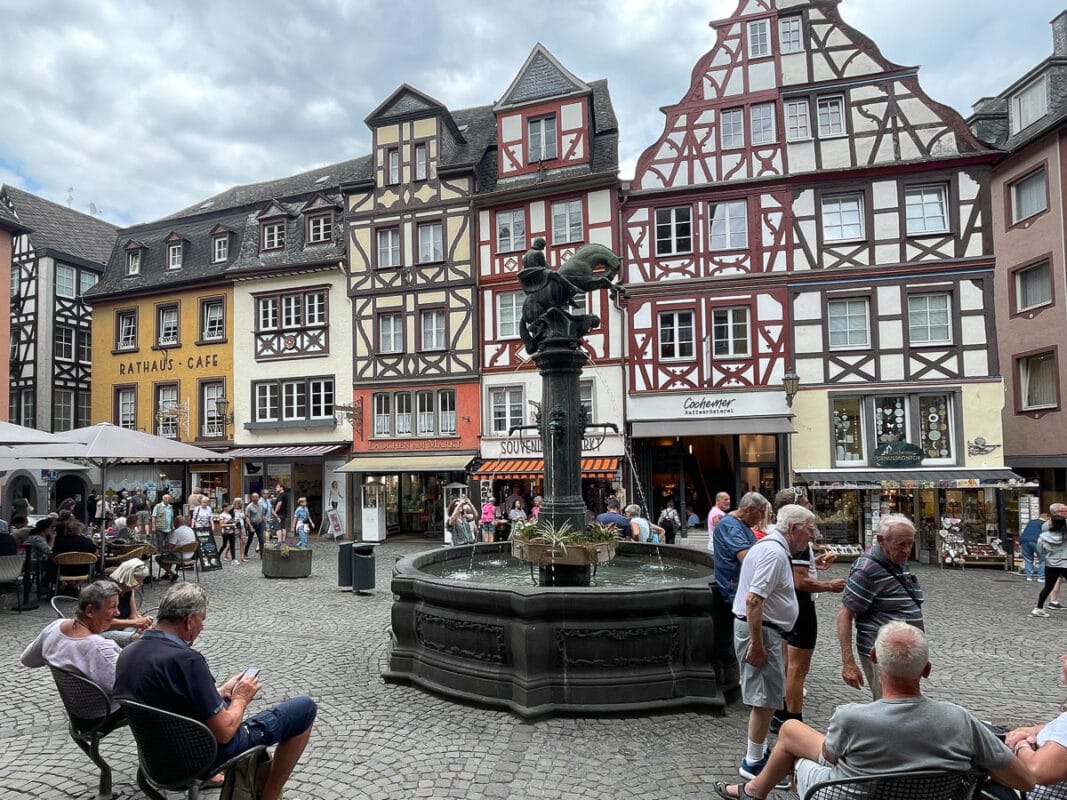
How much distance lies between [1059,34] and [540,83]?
1775 centimetres

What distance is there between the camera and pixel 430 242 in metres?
23.2

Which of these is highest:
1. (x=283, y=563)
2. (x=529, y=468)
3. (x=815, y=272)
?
(x=815, y=272)

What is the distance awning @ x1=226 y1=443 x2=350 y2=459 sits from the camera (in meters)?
23.2

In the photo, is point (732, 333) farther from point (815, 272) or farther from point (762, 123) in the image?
point (762, 123)

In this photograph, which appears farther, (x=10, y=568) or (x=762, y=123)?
(x=762, y=123)

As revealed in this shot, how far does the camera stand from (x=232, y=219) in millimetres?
27484

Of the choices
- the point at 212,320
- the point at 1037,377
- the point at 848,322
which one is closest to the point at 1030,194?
the point at 1037,377

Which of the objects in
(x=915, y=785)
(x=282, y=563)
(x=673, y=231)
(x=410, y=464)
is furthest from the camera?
(x=410, y=464)

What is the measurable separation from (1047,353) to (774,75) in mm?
11824

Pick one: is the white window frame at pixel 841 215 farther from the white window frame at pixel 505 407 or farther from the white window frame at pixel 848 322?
the white window frame at pixel 505 407

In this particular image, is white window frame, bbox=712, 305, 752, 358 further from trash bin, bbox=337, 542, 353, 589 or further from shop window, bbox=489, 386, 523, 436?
trash bin, bbox=337, 542, 353, 589

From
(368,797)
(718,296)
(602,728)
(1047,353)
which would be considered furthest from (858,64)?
(368,797)

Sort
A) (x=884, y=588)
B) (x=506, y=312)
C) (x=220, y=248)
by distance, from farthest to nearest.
Result: (x=220, y=248)
(x=506, y=312)
(x=884, y=588)

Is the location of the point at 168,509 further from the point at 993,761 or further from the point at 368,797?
the point at 993,761
